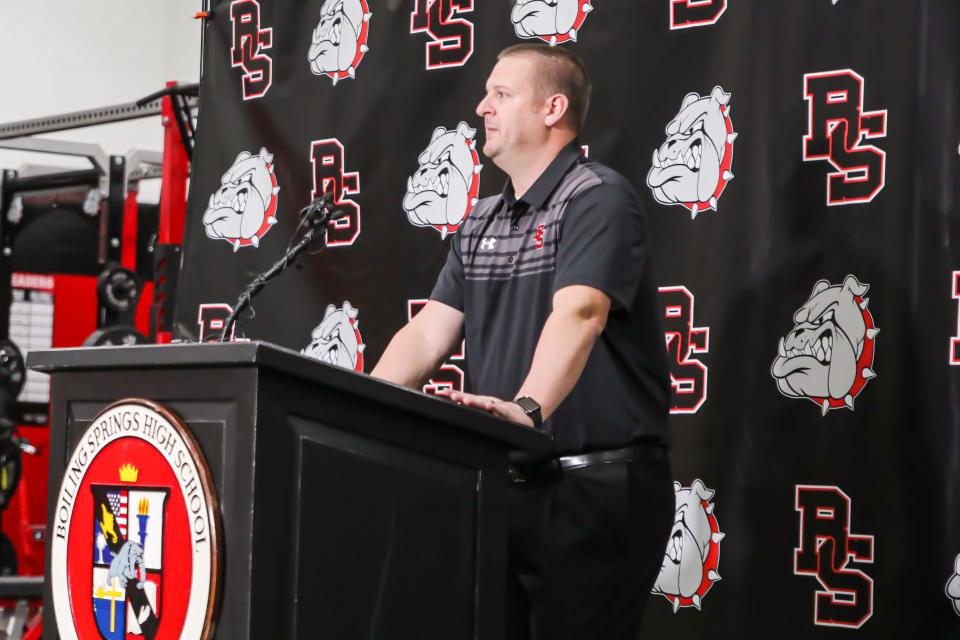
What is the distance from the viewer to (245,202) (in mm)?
3705

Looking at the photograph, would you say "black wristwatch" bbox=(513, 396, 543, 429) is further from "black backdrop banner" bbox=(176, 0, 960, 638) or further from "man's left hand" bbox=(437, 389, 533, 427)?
"black backdrop banner" bbox=(176, 0, 960, 638)

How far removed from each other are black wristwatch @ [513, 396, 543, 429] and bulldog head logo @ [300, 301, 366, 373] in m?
1.75

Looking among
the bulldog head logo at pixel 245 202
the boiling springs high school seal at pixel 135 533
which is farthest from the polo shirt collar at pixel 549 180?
the bulldog head logo at pixel 245 202

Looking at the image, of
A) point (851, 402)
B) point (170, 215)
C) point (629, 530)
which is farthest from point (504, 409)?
point (170, 215)

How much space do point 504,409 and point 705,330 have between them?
1302mm

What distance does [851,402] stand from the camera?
258cm

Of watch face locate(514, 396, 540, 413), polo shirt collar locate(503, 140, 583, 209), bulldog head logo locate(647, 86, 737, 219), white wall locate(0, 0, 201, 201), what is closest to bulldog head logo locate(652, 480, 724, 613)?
bulldog head logo locate(647, 86, 737, 219)

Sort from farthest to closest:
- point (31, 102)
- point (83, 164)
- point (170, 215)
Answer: point (83, 164), point (31, 102), point (170, 215)

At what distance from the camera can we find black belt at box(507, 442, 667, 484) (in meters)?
1.94

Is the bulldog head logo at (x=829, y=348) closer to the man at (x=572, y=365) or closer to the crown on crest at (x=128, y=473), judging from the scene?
the man at (x=572, y=365)

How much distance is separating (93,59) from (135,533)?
627 cm

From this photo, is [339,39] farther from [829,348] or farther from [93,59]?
[93,59]

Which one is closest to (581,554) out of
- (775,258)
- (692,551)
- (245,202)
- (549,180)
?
(549,180)

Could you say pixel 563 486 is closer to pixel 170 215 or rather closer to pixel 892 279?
pixel 892 279
